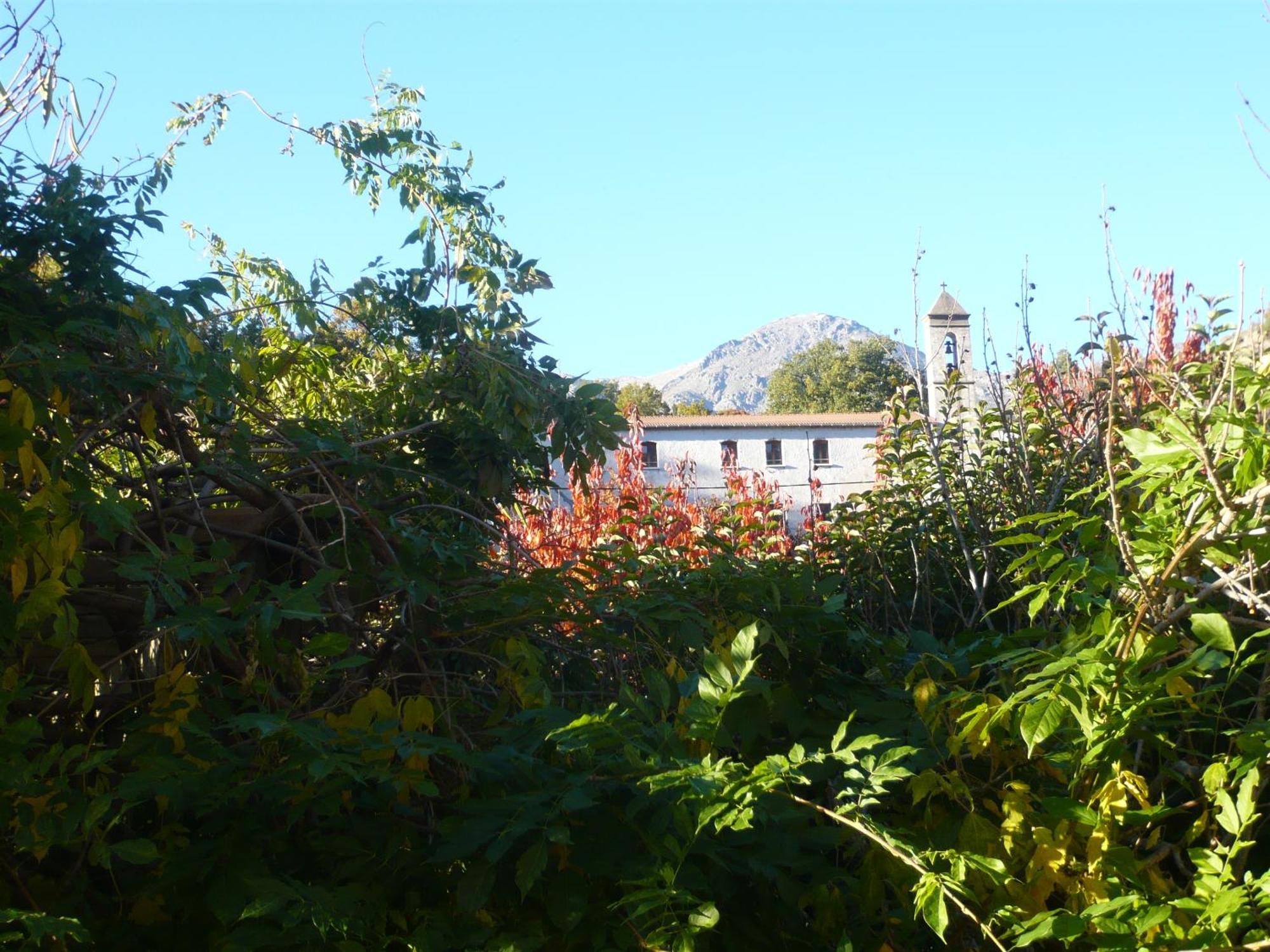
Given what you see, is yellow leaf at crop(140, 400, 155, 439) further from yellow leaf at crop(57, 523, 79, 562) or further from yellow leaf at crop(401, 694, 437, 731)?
yellow leaf at crop(401, 694, 437, 731)

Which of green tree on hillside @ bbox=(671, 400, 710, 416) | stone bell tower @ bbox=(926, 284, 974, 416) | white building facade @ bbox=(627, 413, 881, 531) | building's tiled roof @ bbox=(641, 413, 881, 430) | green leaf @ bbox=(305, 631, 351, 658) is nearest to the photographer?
green leaf @ bbox=(305, 631, 351, 658)

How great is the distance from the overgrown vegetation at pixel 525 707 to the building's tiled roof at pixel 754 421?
3724cm

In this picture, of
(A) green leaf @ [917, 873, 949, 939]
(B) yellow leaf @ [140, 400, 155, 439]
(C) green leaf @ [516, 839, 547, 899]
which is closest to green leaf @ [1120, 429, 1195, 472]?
(A) green leaf @ [917, 873, 949, 939]

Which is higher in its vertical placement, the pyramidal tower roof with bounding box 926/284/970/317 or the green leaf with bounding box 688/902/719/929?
the pyramidal tower roof with bounding box 926/284/970/317

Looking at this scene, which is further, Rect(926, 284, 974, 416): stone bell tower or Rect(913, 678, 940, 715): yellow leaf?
Rect(926, 284, 974, 416): stone bell tower

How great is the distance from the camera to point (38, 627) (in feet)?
7.31

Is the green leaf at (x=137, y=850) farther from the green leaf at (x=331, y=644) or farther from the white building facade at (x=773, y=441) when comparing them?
the white building facade at (x=773, y=441)

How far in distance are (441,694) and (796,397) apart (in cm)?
6709

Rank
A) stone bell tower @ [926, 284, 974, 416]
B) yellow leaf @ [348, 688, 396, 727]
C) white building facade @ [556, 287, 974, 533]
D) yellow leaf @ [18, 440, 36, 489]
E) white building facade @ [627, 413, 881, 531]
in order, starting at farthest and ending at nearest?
white building facade @ [627, 413, 881, 531]
white building facade @ [556, 287, 974, 533]
stone bell tower @ [926, 284, 974, 416]
yellow leaf @ [348, 688, 396, 727]
yellow leaf @ [18, 440, 36, 489]

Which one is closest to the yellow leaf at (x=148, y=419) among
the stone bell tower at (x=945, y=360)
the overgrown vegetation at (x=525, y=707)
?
the overgrown vegetation at (x=525, y=707)

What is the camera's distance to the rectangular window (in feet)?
142

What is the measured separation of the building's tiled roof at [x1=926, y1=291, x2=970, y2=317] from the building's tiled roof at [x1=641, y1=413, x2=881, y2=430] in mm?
33979

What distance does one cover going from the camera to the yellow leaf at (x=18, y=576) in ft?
6.19

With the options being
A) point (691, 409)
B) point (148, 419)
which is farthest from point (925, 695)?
point (691, 409)
